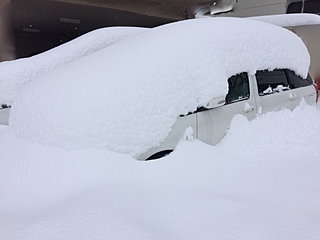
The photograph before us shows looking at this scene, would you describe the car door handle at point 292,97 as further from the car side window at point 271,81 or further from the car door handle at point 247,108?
the car door handle at point 247,108

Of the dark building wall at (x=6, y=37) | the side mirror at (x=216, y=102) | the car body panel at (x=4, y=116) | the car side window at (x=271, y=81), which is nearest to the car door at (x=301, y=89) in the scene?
the car side window at (x=271, y=81)

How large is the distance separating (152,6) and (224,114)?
954cm

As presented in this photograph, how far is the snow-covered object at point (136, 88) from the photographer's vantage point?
2.46 m

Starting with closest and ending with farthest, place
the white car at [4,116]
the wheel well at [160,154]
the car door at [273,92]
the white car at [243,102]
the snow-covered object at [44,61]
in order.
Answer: the wheel well at [160,154] < the white car at [243,102] < the car door at [273,92] < the white car at [4,116] < the snow-covered object at [44,61]

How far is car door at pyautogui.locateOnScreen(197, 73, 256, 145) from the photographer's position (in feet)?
9.75

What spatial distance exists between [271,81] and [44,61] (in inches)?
133

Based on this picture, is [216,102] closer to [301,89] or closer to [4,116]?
[301,89]

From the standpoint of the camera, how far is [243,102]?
11.0ft

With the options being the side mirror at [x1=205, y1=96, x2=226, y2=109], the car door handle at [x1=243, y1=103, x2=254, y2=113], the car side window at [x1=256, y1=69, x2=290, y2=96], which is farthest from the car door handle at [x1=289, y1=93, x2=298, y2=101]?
the side mirror at [x1=205, y1=96, x2=226, y2=109]

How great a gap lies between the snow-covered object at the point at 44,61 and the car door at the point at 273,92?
2.81 meters

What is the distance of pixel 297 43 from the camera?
4.12 m

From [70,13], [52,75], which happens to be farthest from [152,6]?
[52,75]

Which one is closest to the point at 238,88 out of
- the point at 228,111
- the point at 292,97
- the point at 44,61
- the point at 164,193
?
the point at 228,111

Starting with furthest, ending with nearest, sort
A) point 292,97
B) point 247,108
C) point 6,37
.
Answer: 1. point 6,37
2. point 292,97
3. point 247,108
